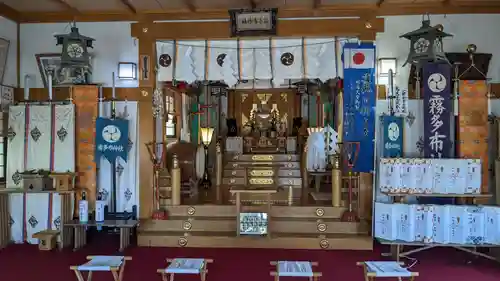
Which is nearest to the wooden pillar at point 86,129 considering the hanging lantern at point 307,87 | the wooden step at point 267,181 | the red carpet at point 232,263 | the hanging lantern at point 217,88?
the red carpet at point 232,263

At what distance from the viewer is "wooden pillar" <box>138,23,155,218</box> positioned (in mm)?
6371

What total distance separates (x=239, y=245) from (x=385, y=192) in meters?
2.18

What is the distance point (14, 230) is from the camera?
6332 millimetres

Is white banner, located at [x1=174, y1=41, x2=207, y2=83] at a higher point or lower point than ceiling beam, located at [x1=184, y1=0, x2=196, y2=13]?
lower

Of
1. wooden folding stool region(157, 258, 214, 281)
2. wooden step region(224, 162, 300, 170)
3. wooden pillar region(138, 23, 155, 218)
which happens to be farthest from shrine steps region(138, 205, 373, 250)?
wooden step region(224, 162, 300, 170)

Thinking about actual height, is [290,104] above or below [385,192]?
above

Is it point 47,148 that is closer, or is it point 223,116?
point 47,148

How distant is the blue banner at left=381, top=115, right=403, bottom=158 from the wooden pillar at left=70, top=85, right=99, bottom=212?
14.6 feet

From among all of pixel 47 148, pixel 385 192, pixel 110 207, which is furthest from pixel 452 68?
pixel 47 148

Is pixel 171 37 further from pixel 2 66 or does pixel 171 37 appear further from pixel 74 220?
pixel 74 220

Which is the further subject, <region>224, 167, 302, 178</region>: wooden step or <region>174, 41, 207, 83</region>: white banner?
<region>224, 167, 302, 178</region>: wooden step

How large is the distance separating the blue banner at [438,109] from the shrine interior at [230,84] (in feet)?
0.06

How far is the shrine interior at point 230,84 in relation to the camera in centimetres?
587

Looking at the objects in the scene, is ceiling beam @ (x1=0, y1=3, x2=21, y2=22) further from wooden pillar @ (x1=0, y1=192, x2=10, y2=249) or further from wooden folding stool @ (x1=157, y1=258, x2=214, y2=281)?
wooden folding stool @ (x1=157, y1=258, x2=214, y2=281)
